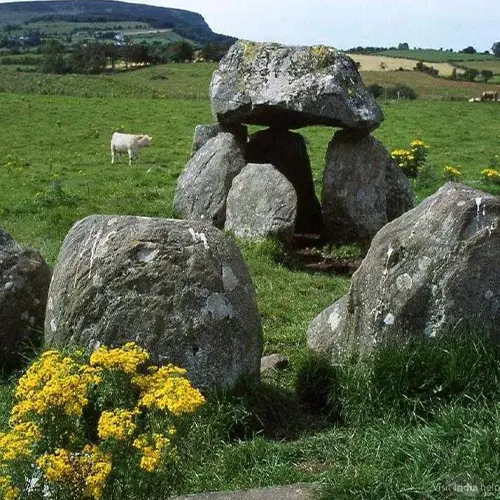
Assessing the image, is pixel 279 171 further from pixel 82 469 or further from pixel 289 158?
pixel 82 469

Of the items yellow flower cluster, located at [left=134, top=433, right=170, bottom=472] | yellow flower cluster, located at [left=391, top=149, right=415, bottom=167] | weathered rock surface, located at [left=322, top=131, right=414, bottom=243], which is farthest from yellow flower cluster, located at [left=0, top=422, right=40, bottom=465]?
yellow flower cluster, located at [left=391, top=149, right=415, bottom=167]

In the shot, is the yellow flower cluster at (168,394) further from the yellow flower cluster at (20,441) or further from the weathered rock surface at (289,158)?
the weathered rock surface at (289,158)

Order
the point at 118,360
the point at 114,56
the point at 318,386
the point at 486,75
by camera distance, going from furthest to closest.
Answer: the point at 114,56 → the point at 486,75 → the point at 318,386 → the point at 118,360

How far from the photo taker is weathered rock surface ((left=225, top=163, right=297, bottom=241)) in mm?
13602

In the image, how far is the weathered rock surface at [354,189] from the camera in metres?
14.8

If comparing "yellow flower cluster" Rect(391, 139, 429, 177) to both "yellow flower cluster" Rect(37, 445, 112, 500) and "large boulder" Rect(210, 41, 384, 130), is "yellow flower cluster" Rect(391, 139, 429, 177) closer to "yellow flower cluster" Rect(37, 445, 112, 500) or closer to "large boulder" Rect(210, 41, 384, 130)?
"large boulder" Rect(210, 41, 384, 130)

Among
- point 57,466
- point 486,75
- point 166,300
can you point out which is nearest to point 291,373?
point 166,300

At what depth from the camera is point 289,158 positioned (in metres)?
16.6

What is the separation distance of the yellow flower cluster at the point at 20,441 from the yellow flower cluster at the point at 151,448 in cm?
54

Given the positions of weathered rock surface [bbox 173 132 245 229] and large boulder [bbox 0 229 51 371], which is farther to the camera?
weathered rock surface [bbox 173 132 245 229]

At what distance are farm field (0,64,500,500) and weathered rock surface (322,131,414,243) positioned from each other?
677 mm

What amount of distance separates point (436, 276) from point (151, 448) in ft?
11.5

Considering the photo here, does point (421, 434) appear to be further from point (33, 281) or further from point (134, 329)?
point (33, 281)

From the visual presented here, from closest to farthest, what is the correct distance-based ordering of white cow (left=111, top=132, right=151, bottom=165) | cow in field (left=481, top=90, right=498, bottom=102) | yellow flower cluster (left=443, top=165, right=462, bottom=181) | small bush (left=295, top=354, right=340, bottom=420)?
small bush (left=295, top=354, right=340, bottom=420), yellow flower cluster (left=443, top=165, right=462, bottom=181), white cow (left=111, top=132, right=151, bottom=165), cow in field (left=481, top=90, right=498, bottom=102)
